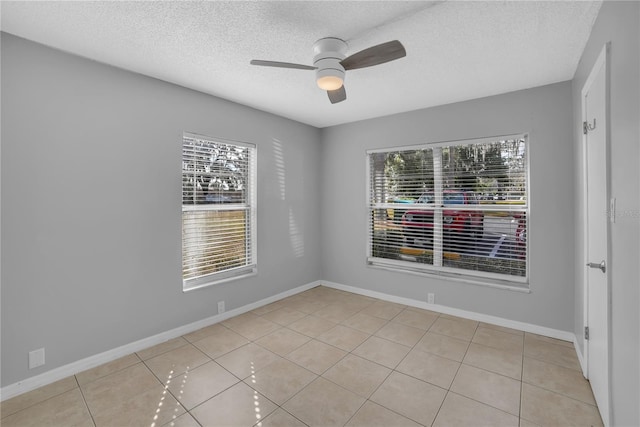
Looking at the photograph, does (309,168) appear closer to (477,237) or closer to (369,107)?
(369,107)

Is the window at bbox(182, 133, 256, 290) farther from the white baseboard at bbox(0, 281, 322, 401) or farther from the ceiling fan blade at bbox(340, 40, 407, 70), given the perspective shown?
the ceiling fan blade at bbox(340, 40, 407, 70)

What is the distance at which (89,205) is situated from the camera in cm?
242

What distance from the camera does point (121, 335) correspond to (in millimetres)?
2619

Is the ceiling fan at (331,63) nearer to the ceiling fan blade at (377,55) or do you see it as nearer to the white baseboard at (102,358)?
the ceiling fan blade at (377,55)

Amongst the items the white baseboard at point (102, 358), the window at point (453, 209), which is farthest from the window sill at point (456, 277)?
the white baseboard at point (102, 358)

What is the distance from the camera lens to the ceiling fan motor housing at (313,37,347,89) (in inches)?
80.7

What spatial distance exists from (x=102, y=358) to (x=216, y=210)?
172cm

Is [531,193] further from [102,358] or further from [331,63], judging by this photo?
[102,358]

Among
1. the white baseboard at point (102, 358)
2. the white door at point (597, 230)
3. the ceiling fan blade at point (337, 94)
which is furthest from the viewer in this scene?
the ceiling fan blade at point (337, 94)

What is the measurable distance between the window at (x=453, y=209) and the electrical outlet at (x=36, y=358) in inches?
142

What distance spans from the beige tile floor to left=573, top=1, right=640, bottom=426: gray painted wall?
2.27ft

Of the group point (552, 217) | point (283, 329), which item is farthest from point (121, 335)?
point (552, 217)

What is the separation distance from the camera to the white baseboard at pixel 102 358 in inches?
82.7

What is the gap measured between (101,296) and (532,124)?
4525 millimetres
